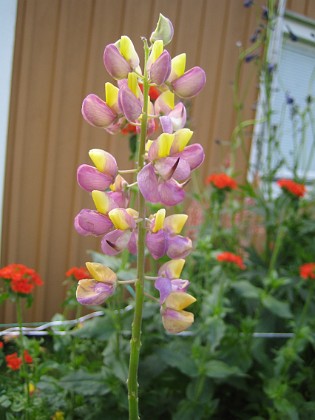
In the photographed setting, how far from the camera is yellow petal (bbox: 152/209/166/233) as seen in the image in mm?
821

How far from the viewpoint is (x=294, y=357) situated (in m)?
1.66

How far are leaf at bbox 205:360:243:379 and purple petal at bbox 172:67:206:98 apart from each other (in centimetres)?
101

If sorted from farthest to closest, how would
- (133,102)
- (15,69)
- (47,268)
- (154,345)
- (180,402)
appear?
(47,268) → (15,69) → (154,345) → (180,402) → (133,102)

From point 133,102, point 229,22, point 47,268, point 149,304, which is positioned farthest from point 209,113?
point 133,102

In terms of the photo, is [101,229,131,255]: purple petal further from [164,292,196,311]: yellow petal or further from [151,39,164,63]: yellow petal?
[151,39,164,63]: yellow petal

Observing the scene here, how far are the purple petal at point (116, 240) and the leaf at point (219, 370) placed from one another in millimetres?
877

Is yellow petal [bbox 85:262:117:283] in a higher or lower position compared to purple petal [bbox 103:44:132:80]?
lower

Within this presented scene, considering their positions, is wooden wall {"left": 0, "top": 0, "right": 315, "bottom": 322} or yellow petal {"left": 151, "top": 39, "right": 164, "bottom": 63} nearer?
yellow petal {"left": 151, "top": 39, "right": 164, "bottom": 63}

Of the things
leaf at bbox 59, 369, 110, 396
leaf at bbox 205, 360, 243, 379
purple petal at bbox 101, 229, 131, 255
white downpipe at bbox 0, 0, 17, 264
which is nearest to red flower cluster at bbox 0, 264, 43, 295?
leaf at bbox 59, 369, 110, 396

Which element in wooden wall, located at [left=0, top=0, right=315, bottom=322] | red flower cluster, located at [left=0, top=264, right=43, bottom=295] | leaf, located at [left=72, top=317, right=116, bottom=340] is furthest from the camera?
wooden wall, located at [left=0, top=0, right=315, bottom=322]

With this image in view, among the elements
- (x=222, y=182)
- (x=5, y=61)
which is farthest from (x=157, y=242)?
(x=5, y=61)

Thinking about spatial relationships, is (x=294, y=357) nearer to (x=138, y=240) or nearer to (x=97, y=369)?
(x=97, y=369)

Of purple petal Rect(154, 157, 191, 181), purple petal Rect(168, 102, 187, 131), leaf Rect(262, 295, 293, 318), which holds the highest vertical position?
purple petal Rect(168, 102, 187, 131)

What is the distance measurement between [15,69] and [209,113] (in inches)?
54.3
